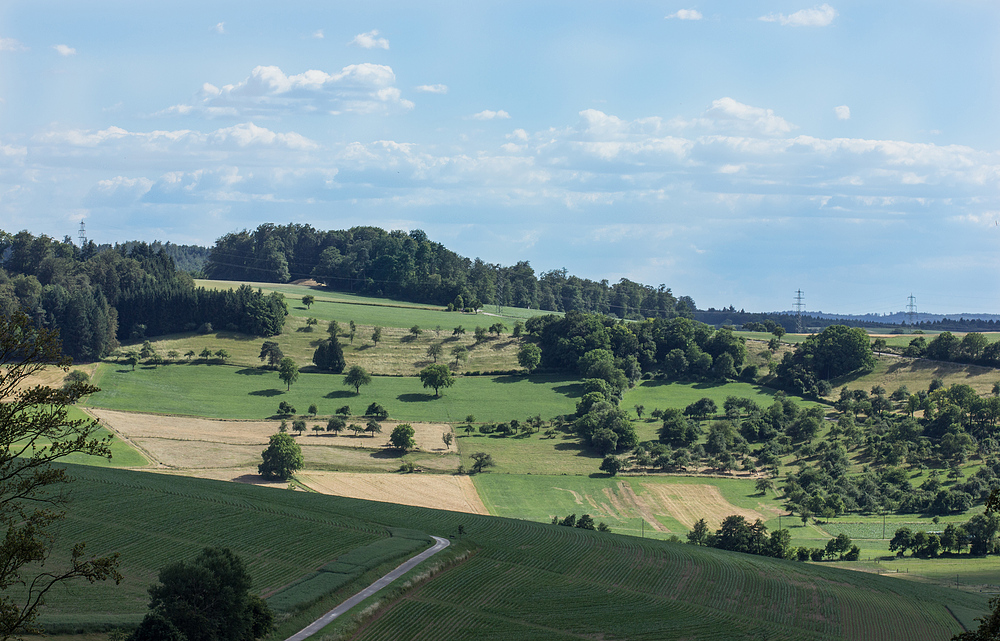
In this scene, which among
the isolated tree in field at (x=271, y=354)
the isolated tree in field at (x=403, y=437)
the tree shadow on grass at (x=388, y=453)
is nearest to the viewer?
the tree shadow on grass at (x=388, y=453)

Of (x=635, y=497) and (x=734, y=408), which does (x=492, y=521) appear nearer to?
(x=635, y=497)

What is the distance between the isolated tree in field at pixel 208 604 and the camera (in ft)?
121

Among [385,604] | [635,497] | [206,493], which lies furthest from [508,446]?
[385,604]

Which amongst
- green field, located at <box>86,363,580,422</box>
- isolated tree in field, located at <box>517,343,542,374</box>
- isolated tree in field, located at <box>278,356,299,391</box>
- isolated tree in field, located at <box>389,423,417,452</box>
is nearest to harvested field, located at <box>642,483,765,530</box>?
isolated tree in field, located at <box>389,423,417,452</box>

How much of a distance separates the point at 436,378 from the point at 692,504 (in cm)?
4711

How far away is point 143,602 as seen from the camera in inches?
1677

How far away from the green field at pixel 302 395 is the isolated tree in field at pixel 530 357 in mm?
4423

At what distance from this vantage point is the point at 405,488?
281ft

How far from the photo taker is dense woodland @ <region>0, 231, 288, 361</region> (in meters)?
132

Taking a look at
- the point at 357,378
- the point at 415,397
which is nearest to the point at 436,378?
the point at 415,397

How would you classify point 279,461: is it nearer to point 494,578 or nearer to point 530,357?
point 494,578

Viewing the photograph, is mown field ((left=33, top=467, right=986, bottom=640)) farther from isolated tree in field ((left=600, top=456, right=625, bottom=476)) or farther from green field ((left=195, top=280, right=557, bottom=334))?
green field ((left=195, top=280, right=557, bottom=334))

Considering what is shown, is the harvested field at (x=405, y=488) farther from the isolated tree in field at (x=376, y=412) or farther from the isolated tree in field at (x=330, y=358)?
the isolated tree in field at (x=330, y=358)

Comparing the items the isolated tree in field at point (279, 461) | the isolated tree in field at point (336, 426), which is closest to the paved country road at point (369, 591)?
the isolated tree in field at point (279, 461)
